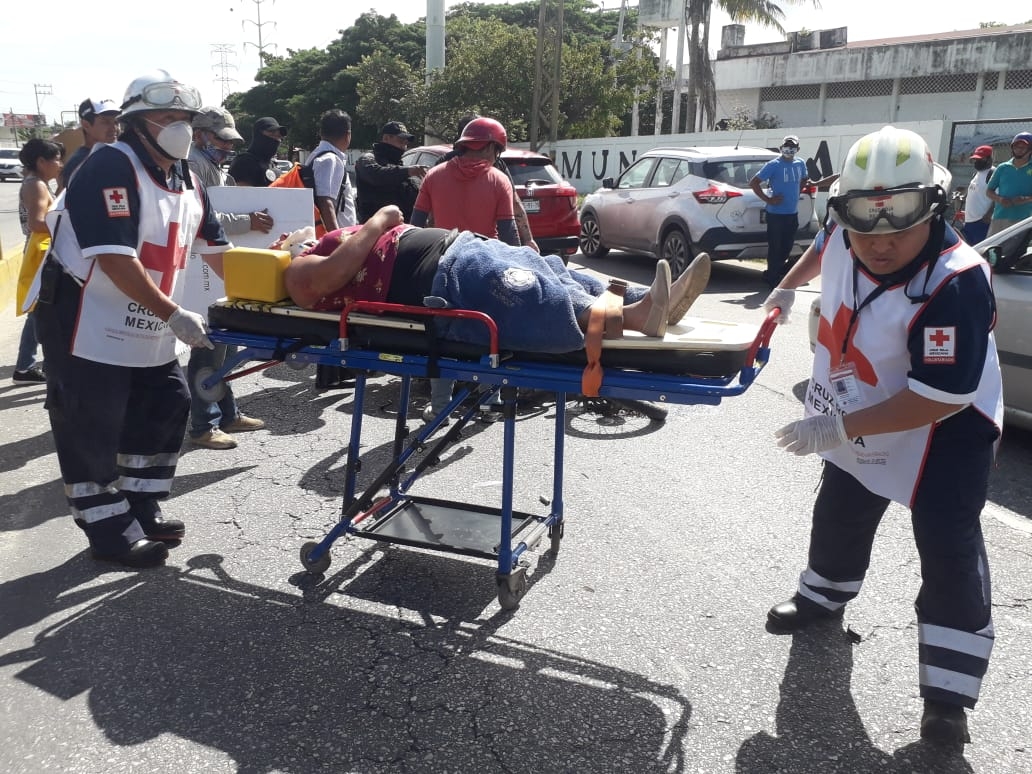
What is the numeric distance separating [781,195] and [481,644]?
332 inches

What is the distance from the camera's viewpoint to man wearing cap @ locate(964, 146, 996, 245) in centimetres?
968

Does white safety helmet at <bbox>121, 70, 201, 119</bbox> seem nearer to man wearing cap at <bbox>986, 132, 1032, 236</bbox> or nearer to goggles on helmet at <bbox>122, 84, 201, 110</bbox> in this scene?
goggles on helmet at <bbox>122, 84, 201, 110</bbox>

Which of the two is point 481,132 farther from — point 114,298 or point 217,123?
point 114,298

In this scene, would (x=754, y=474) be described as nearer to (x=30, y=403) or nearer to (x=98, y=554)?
(x=98, y=554)

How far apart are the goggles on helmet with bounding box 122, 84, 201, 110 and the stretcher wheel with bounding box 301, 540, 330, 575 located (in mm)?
1881

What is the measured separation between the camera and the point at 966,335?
92.4 inches

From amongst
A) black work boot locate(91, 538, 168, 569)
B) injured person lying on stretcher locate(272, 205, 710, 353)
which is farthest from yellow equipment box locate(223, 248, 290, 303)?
black work boot locate(91, 538, 168, 569)

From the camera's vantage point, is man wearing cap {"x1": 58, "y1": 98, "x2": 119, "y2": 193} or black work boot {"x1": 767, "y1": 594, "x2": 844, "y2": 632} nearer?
black work boot {"x1": 767, "y1": 594, "x2": 844, "y2": 632}

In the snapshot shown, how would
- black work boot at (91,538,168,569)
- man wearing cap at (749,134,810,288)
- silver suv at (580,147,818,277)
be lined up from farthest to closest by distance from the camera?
silver suv at (580,147,818,277)
man wearing cap at (749,134,810,288)
black work boot at (91,538,168,569)

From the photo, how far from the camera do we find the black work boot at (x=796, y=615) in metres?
3.17

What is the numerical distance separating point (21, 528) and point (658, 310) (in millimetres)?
3204

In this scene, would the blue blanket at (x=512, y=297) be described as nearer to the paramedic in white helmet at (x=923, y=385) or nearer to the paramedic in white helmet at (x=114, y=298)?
the paramedic in white helmet at (x=923, y=385)

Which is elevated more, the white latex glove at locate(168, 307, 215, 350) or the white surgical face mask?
the white surgical face mask

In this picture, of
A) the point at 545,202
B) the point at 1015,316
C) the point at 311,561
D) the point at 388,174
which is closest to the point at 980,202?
the point at 545,202
